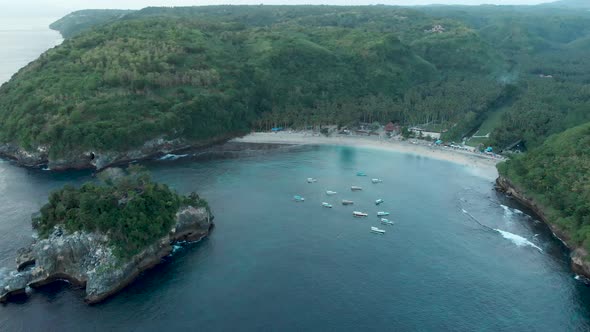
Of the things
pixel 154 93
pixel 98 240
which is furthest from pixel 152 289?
pixel 154 93

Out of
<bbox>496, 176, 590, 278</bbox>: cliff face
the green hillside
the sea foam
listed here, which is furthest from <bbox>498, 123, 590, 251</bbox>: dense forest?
the green hillside

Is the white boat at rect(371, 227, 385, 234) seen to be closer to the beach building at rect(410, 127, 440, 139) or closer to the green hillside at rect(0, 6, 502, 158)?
the beach building at rect(410, 127, 440, 139)

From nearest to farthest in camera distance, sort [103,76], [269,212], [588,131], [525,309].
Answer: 1. [525,309]
2. [269,212]
3. [588,131]
4. [103,76]

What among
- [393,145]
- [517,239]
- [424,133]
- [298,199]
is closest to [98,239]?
[298,199]

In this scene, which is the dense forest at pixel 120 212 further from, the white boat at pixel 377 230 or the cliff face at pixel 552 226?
the cliff face at pixel 552 226

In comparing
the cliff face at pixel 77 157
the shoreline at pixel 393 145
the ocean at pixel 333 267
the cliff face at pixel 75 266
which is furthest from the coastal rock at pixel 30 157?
the shoreline at pixel 393 145

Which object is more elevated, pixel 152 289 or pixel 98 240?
pixel 98 240

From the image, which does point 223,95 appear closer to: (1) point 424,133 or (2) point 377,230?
(1) point 424,133

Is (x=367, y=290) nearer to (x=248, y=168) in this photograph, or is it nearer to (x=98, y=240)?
(x=98, y=240)
